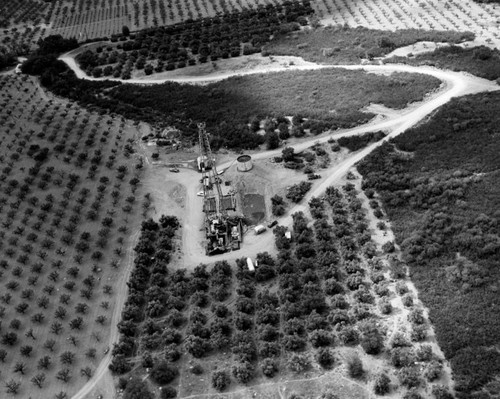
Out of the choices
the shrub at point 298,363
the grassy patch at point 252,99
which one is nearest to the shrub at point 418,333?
the shrub at point 298,363

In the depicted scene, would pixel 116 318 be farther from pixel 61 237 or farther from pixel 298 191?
pixel 298 191

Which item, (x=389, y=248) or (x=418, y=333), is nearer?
(x=418, y=333)

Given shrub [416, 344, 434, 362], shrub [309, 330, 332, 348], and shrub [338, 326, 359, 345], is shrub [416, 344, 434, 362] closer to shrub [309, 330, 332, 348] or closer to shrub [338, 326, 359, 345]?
shrub [338, 326, 359, 345]

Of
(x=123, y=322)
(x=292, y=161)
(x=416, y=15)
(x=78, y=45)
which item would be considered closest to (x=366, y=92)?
(x=292, y=161)

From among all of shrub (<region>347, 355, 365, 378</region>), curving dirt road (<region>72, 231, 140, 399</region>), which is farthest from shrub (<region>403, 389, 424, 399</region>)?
curving dirt road (<region>72, 231, 140, 399</region>)

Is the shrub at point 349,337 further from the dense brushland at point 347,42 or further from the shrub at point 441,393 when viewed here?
the dense brushland at point 347,42

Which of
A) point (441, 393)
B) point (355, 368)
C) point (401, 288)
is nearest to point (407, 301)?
point (401, 288)
